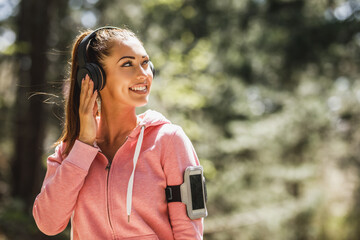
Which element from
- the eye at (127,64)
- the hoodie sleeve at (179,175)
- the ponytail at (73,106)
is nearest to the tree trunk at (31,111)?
the ponytail at (73,106)

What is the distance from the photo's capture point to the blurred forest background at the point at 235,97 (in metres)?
6.59

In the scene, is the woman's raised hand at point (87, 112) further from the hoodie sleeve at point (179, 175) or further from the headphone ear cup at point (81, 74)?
the hoodie sleeve at point (179, 175)

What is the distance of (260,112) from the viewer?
426 inches

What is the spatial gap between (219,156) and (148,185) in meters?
8.89

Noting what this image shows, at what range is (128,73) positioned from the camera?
171cm

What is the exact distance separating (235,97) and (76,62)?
8.35 metres

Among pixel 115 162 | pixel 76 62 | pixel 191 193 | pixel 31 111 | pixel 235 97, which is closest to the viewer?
pixel 191 193

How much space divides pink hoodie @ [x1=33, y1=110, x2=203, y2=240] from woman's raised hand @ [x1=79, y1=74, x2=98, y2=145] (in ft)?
0.17

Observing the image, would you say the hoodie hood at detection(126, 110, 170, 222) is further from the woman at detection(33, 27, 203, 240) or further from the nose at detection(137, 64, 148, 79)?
the nose at detection(137, 64, 148, 79)

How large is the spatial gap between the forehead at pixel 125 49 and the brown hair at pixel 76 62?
0.02 metres

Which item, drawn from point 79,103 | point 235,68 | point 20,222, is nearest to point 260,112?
point 235,68

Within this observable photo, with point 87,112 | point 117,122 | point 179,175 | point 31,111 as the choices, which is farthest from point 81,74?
point 31,111

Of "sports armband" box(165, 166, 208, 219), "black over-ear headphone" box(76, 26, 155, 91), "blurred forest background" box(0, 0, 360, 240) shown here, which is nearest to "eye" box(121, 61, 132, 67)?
"black over-ear headphone" box(76, 26, 155, 91)

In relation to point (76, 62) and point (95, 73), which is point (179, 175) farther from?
point (76, 62)
